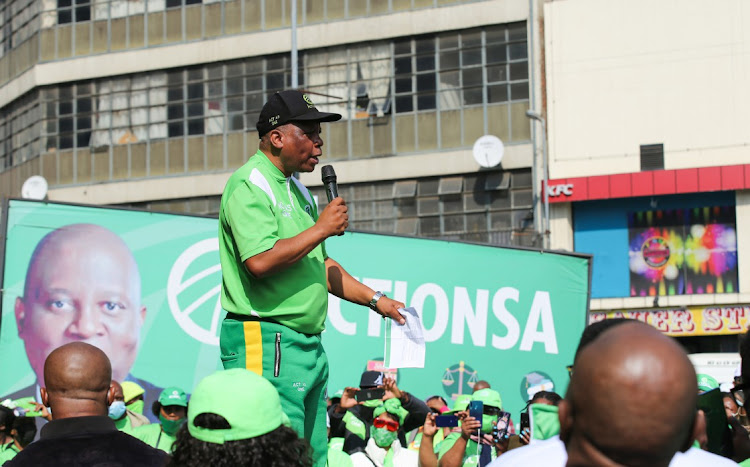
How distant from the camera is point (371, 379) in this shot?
10.8 metres

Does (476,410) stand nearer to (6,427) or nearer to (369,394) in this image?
(369,394)

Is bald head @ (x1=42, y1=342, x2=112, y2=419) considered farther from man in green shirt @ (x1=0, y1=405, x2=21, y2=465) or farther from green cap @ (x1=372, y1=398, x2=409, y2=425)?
green cap @ (x1=372, y1=398, x2=409, y2=425)

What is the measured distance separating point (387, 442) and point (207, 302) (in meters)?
2.77

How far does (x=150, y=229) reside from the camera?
37.7 ft

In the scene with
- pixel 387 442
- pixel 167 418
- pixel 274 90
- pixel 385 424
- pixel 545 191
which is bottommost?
pixel 387 442

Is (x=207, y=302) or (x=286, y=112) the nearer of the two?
(x=286, y=112)

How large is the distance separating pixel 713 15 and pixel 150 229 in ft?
61.5

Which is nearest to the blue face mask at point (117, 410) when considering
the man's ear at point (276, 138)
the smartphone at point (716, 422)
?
the man's ear at point (276, 138)

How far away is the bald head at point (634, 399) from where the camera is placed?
5.17 feet

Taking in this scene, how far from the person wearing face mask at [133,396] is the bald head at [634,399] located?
8.85 meters

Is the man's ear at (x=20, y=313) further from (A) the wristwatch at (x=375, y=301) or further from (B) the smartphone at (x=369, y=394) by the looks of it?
(A) the wristwatch at (x=375, y=301)

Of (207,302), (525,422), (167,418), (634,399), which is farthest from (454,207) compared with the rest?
(634,399)

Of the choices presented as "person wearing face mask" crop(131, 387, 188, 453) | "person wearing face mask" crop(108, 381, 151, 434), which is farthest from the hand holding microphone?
"person wearing face mask" crop(131, 387, 188, 453)

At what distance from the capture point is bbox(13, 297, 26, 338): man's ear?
10.6m
